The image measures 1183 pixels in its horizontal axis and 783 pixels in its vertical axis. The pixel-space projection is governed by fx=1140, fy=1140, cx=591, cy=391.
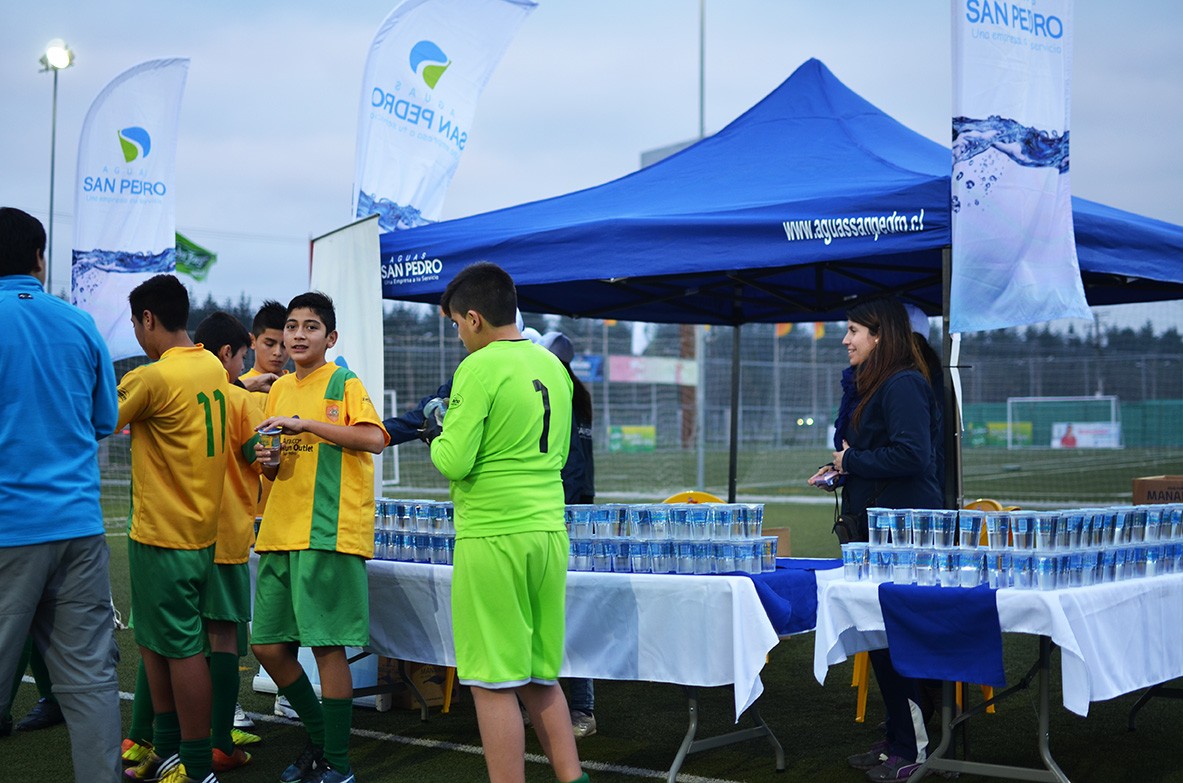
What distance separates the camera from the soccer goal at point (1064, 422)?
2792cm

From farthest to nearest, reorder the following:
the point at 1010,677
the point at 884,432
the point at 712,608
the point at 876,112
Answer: the point at 876,112, the point at 1010,677, the point at 884,432, the point at 712,608

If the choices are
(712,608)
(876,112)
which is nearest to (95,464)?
(712,608)

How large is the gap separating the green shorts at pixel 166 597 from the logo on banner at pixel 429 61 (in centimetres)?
383

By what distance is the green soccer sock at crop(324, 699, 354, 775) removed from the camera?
13.7 ft

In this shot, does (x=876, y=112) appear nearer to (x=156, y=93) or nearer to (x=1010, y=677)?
(x=1010, y=677)

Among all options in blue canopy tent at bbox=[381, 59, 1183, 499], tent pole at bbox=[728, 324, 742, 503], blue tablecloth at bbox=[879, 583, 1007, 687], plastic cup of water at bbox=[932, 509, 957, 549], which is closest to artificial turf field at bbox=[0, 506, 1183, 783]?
blue tablecloth at bbox=[879, 583, 1007, 687]

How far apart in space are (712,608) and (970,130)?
2.01m

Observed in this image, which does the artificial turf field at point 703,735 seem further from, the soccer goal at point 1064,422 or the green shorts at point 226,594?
the soccer goal at point 1064,422

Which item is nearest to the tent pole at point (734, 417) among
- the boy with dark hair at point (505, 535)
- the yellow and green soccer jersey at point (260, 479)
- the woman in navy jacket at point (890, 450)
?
the woman in navy jacket at point (890, 450)

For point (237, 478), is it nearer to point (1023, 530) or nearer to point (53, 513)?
point (53, 513)

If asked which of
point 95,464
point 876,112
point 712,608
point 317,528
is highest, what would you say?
point 876,112

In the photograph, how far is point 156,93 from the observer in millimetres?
8664

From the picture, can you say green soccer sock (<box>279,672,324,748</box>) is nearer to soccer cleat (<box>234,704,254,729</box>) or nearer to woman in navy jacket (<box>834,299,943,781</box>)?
soccer cleat (<box>234,704,254,729</box>)

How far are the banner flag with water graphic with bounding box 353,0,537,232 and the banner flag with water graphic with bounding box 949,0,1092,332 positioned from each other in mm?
3592
